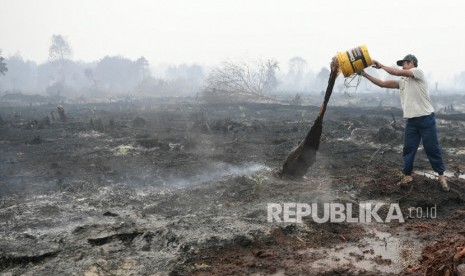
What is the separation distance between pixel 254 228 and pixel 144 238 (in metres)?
1.21

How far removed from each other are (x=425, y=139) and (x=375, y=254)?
1978mm

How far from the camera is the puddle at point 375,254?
9.76 feet

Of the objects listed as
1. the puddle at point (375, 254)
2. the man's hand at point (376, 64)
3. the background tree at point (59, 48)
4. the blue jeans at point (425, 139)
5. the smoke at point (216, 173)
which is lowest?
the smoke at point (216, 173)

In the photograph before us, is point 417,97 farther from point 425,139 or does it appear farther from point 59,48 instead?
point 59,48

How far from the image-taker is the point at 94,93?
50.0m

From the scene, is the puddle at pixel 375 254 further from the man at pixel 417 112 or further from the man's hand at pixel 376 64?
the man's hand at pixel 376 64

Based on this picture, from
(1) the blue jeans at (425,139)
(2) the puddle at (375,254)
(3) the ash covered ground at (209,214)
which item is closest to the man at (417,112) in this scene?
(1) the blue jeans at (425,139)

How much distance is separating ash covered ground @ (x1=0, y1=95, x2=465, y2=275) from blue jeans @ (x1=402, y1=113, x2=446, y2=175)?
0.35m

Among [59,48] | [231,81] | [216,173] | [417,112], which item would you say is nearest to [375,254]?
[417,112]

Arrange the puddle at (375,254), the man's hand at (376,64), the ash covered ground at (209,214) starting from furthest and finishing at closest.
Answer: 1. the man's hand at (376,64)
2. the ash covered ground at (209,214)
3. the puddle at (375,254)

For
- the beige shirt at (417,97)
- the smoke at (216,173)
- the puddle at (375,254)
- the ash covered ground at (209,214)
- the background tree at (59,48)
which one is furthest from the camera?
the background tree at (59,48)

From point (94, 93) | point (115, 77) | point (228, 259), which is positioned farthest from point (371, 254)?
point (115, 77)

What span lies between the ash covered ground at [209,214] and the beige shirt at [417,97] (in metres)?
1.00

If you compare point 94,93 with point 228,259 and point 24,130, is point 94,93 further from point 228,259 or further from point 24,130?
point 228,259
